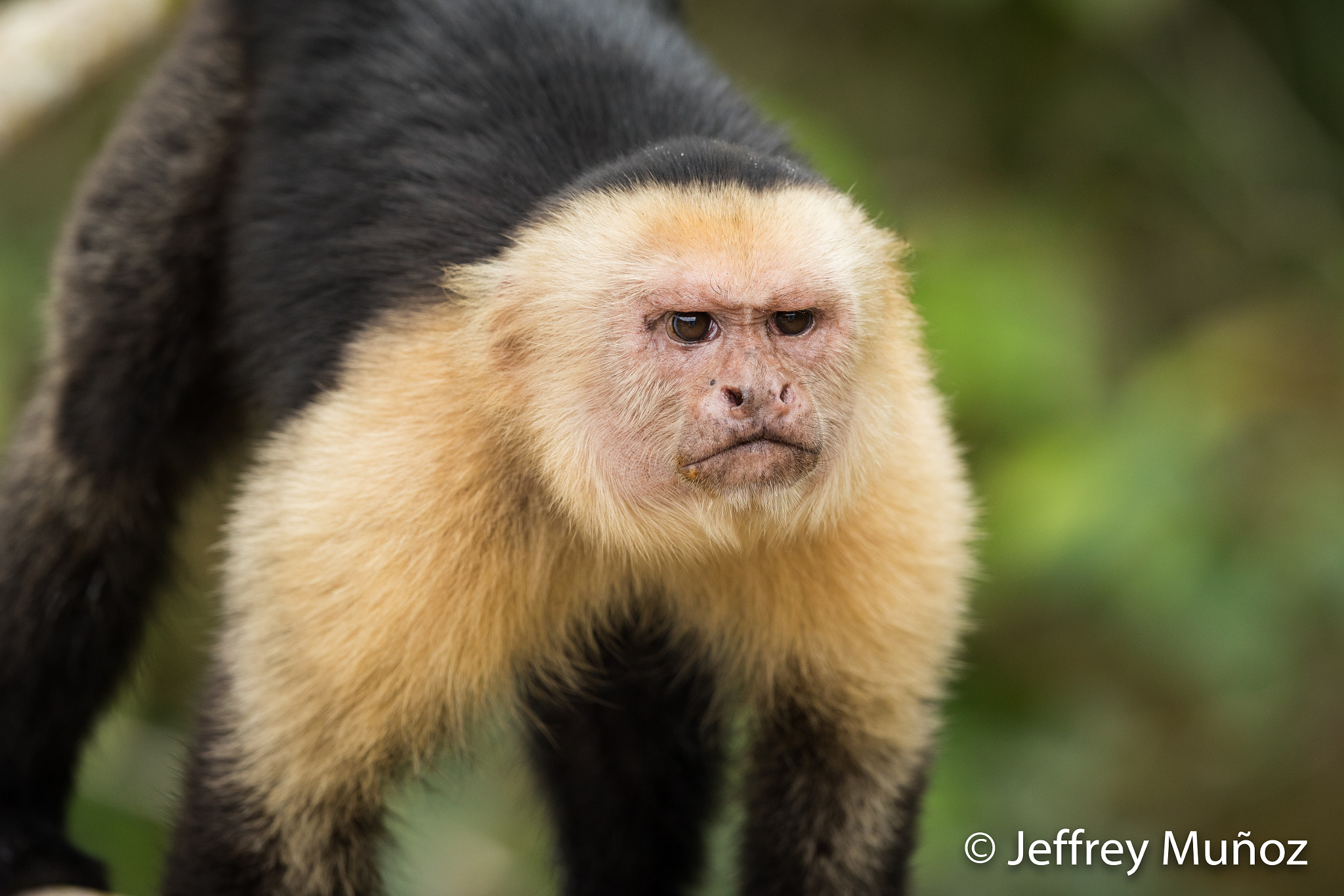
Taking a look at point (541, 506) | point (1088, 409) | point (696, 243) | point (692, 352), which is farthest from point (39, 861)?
point (1088, 409)

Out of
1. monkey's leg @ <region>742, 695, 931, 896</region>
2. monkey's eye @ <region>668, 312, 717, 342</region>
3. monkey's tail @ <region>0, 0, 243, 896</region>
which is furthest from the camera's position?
monkey's tail @ <region>0, 0, 243, 896</region>

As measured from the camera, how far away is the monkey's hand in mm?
3250

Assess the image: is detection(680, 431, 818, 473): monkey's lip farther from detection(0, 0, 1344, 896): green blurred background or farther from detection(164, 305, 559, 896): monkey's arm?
detection(0, 0, 1344, 896): green blurred background

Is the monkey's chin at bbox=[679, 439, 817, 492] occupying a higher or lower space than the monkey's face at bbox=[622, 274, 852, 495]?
lower

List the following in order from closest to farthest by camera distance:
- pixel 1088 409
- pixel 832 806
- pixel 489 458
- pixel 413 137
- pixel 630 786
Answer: pixel 489 458 → pixel 832 806 → pixel 413 137 → pixel 630 786 → pixel 1088 409

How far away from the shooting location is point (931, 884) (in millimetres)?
4551

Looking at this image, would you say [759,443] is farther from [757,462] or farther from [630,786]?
[630,786]

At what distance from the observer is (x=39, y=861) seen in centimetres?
330

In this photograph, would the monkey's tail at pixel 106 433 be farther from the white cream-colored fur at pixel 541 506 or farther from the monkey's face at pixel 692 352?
the monkey's face at pixel 692 352

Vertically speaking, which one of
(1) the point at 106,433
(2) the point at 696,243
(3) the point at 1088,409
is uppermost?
(3) the point at 1088,409

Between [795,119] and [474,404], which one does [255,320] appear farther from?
[795,119]

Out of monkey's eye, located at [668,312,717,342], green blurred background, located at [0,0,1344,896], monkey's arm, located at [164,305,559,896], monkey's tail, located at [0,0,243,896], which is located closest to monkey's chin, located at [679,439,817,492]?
monkey's eye, located at [668,312,717,342]

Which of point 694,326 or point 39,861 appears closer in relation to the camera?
point 694,326

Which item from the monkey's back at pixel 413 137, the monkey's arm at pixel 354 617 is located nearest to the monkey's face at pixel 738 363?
the monkey's arm at pixel 354 617
